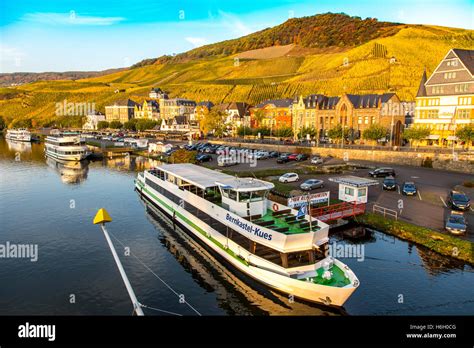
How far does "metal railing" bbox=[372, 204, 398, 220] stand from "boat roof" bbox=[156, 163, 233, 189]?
61.8 feet

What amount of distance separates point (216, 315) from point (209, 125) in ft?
411

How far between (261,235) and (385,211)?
22.6m

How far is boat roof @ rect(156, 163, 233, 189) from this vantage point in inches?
1548

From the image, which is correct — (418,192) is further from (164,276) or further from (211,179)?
(164,276)

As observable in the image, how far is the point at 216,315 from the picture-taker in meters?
25.1

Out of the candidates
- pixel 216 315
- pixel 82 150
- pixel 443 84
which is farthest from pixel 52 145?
pixel 443 84

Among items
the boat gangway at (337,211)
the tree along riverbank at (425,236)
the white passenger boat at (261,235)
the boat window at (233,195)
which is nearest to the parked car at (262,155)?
the white passenger boat at (261,235)

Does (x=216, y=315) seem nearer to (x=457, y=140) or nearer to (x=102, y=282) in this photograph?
(x=102, y=282)

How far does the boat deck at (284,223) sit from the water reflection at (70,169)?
52.9 metres

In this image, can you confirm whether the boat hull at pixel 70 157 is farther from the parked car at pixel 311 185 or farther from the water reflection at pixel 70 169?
the parked car at pixel 311 185

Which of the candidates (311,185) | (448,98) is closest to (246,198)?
(311,185)

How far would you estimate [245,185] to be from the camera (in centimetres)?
3338

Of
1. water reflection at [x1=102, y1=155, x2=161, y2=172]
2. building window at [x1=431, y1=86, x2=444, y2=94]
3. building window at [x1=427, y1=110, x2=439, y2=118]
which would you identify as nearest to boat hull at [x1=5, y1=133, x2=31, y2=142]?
water reflection at [x1=102, y1=155, x2=161, y2=172]

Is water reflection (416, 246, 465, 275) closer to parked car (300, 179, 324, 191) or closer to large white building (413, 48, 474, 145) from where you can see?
parked car (300, 179, 324, 191)
